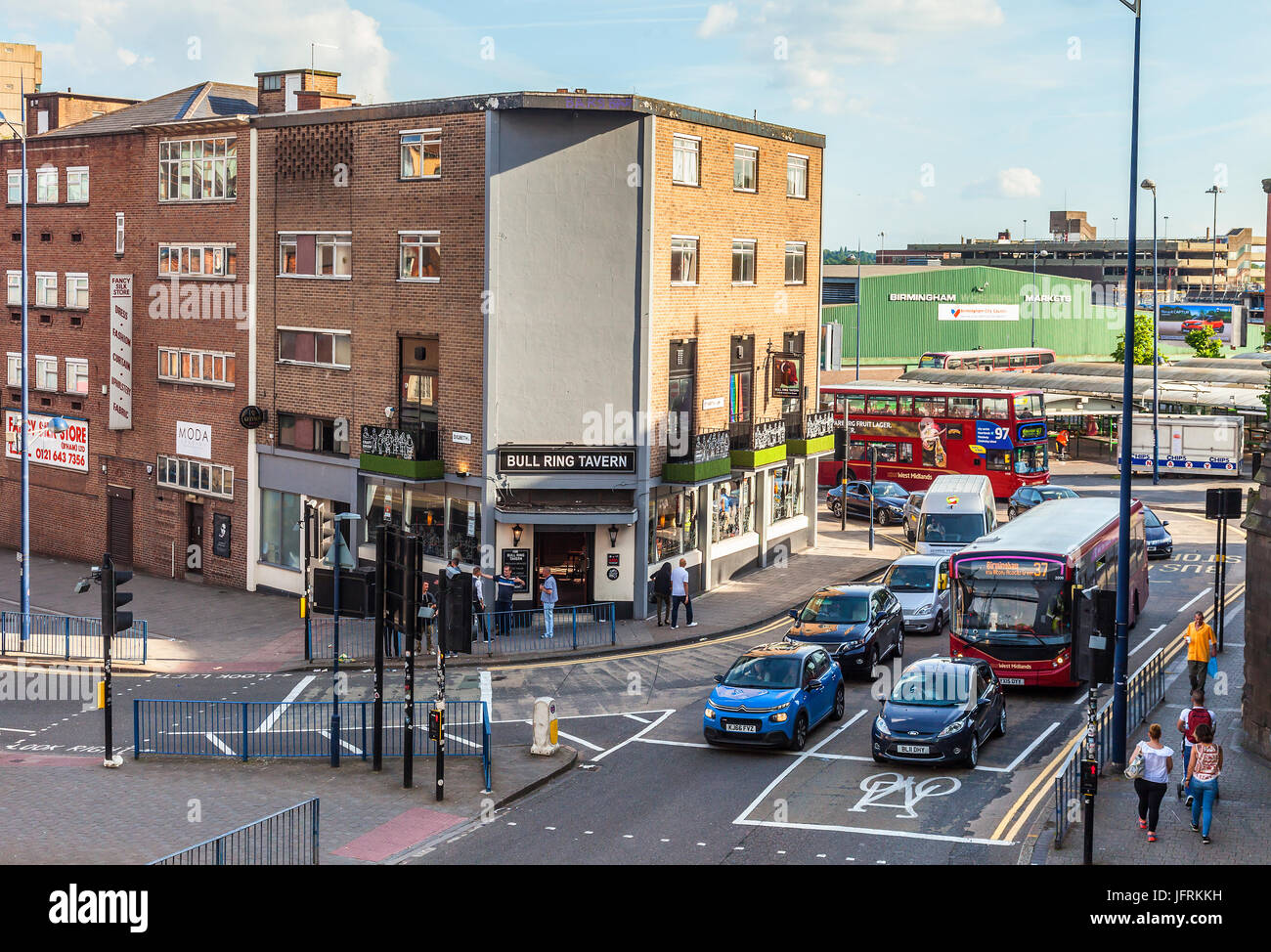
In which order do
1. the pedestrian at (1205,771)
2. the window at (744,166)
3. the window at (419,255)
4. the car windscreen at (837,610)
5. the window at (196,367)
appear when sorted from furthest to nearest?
the window at (196,367)
the window at (744,166)
the window at (419,255)
the car windscreen at (837,610)
the pedestrian at (1205,771)

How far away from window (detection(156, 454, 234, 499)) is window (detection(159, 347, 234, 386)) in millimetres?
2463

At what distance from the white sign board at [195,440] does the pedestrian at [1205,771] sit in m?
31.2

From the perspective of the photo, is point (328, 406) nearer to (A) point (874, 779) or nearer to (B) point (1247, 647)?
(A) point (874, 779)

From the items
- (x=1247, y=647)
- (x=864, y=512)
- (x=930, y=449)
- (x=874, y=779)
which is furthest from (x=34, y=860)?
(x=930, y=449)

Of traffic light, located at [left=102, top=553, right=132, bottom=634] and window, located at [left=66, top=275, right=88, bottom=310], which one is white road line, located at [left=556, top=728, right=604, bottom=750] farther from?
window, located at [left=66, top=275, right=88, bottom=310]

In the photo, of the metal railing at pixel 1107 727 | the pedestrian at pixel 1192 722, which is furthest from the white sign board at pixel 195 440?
the pedestrian at pixel 1192 722

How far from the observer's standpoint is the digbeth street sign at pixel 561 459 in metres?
35.0

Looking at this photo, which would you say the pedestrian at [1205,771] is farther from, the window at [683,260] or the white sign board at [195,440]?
the white sign board at [195,440]

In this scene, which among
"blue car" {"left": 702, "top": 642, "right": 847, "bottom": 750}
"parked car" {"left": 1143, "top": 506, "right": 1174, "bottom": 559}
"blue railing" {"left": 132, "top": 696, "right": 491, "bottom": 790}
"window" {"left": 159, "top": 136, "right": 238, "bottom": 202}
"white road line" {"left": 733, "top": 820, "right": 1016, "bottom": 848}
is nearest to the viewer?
"white road line" {"left": 733, "top": 820, "right": 1016, "bottom": 848}

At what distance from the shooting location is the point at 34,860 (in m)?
18.6

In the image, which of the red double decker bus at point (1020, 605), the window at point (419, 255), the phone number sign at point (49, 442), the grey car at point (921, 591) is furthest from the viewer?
the phone number sign at point (49, 442)

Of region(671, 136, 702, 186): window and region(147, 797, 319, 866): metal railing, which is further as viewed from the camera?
region(671, 136, 702, 186): window

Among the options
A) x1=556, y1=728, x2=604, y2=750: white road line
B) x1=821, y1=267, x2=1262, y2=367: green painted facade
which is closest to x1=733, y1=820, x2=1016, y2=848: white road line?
x1=556, y1=728, x2=604, y2=750: white road line

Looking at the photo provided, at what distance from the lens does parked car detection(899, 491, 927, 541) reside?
49094mm
